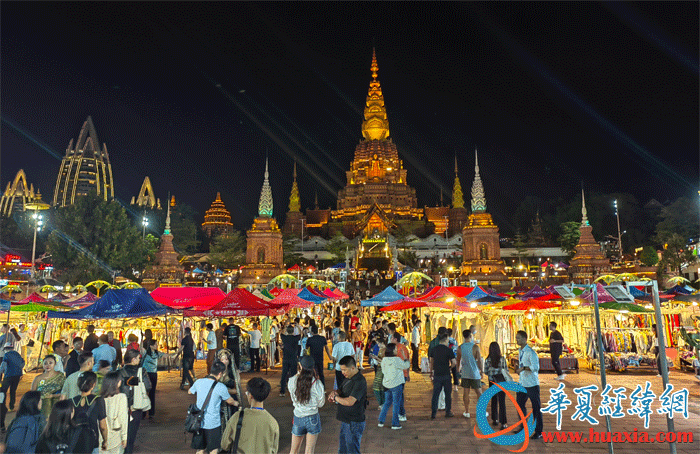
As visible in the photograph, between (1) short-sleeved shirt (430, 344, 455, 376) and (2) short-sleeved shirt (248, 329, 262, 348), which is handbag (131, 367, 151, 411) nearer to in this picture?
(1) short-sleeved shirt (430, 344, 455, 376)

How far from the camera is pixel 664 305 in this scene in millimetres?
18500

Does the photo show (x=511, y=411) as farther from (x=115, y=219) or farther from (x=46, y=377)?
(x=115, y=219)

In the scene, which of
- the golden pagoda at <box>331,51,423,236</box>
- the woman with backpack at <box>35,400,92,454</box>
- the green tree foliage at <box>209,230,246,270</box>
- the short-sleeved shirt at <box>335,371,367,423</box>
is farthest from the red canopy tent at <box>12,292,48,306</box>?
the golden pagoda at <box>331,51,423,236</box>

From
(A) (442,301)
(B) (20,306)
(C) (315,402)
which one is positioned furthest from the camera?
(A) (442,301)

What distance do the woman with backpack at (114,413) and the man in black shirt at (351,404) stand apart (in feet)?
8.10

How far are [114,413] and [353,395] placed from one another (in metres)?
2.82

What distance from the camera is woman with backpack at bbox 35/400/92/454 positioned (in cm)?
441

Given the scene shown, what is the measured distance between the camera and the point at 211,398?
5578 mm

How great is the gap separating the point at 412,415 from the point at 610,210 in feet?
226

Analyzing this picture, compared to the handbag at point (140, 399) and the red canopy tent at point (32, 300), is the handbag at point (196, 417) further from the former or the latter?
the red canopy tent at point (32, 300)

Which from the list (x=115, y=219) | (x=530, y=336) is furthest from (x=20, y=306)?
(x=115, y=219)

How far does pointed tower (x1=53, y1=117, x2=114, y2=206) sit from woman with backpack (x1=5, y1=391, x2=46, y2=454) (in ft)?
432

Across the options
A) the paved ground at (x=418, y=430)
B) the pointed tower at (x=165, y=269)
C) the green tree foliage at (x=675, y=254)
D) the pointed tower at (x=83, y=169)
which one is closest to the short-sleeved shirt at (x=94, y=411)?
the paved ground at (x=418, y=430)

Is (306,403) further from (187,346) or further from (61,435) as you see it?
(187,346)
